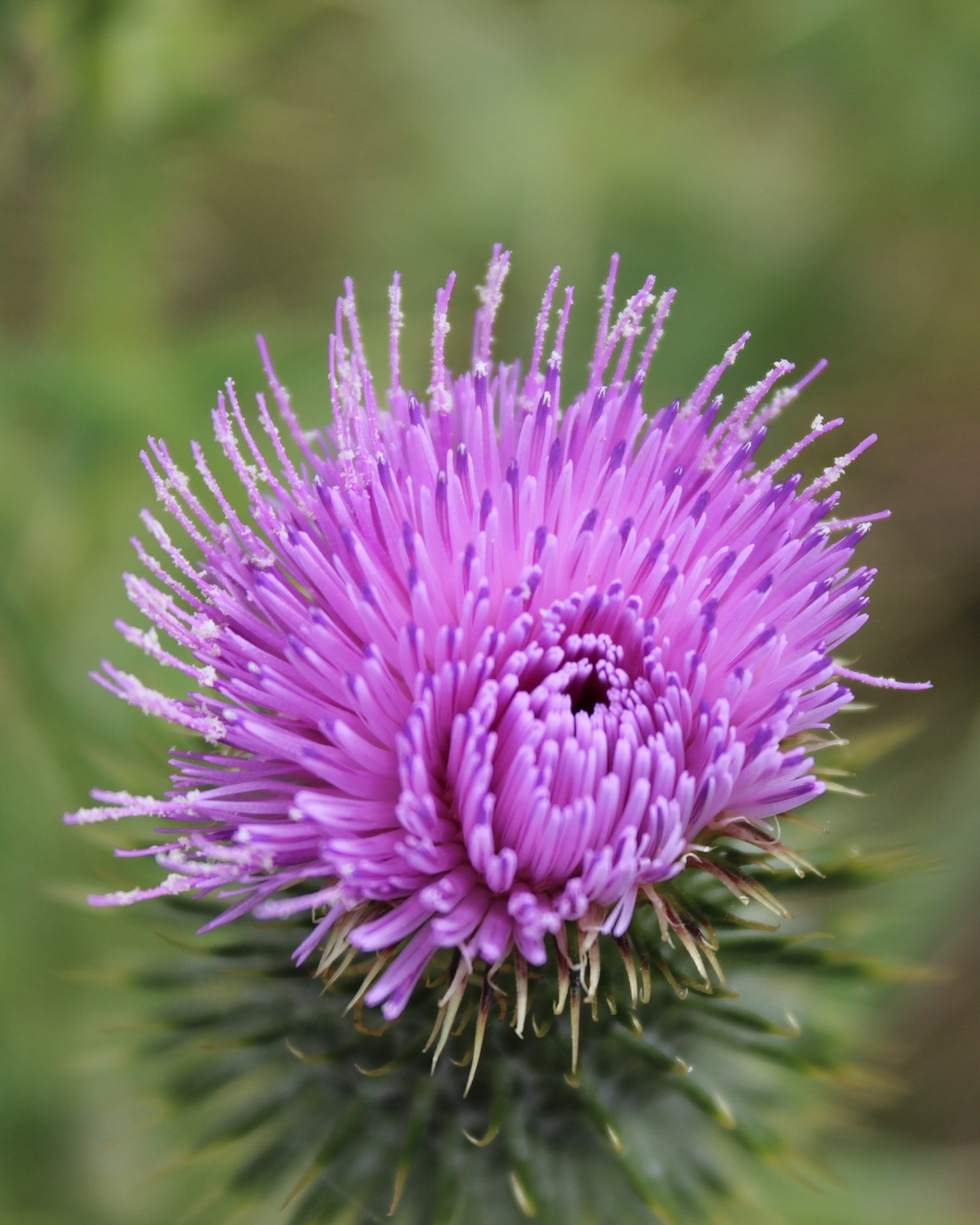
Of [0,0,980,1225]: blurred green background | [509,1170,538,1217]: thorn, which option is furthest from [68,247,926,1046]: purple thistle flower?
[0,0,980,1225]: blurred green background

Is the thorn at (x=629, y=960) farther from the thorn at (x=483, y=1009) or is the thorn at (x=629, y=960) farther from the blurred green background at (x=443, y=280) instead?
the blurred green background at (x=443, y=280)

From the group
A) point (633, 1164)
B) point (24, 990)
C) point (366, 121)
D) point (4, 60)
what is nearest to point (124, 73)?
point (4, 60)

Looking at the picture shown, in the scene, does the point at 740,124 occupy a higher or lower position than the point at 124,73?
higher

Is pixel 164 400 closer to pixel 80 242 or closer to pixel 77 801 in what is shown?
pixel 80 242

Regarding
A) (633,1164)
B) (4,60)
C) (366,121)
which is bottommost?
(633,1164)

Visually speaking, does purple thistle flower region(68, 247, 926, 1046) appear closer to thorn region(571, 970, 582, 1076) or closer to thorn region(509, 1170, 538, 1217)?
thorn region(571, 970, 582, 1076)
